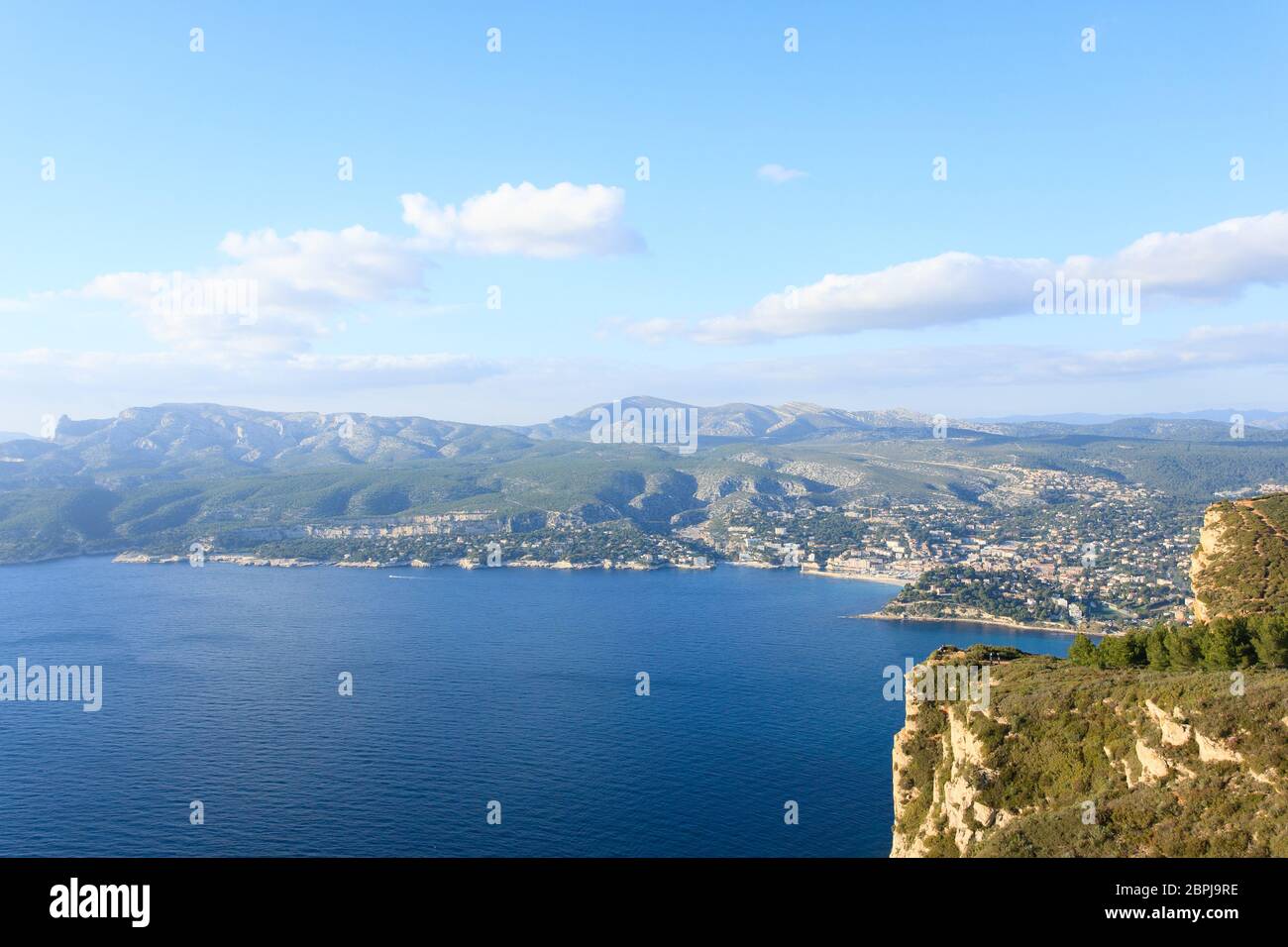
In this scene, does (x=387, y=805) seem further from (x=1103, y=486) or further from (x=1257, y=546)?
(x=1103, y=486)

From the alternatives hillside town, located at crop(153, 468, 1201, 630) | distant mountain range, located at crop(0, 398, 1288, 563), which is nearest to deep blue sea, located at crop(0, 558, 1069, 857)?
hillside town, located at crop(153, 468, 1201, 630)

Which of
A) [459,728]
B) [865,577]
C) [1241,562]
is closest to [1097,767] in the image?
[1241,562]

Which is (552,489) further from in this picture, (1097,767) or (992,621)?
(1097,767)

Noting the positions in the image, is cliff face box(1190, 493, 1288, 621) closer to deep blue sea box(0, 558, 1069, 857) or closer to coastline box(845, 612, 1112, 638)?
deep blue sea box(0, 558, 1069, 857)

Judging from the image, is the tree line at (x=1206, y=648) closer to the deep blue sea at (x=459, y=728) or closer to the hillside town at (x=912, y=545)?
the deep blue sea at (x=459, y=728)

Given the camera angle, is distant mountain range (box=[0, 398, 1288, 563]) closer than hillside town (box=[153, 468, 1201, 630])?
No

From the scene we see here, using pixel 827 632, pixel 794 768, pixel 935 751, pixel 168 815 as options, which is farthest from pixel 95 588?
pixel 935 751
